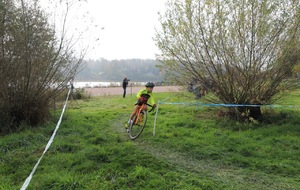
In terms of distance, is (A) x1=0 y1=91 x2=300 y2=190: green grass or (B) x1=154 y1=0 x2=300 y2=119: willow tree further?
(B) x1=154 y1=0 x2=300 y2=119: willow tree

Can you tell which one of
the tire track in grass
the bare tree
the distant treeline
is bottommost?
the tire track in grass

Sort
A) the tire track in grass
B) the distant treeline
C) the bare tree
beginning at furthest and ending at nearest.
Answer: the distant treeline, the bare tree, the tire track in grass

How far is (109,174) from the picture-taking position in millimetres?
4895

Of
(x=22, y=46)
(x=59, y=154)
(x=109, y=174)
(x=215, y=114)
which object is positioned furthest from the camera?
(x=215, y=114)

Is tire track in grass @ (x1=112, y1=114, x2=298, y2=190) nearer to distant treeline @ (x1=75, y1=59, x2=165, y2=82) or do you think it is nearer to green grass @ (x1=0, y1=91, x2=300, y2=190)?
green grass @ (x1=0, y1=91, x2=300, y2=190)

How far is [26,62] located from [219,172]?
615 cm

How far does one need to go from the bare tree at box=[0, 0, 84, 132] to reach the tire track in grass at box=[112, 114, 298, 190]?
382 centimetres

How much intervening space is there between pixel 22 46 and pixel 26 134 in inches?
102

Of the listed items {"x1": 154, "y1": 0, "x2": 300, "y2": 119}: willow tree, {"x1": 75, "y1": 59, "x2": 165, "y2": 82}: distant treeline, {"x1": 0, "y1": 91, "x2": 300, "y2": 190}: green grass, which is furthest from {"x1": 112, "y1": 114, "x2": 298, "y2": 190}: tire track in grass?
{"x1": 75, "y1": 59, "x2": 165, "y2": 82}: distant treeline

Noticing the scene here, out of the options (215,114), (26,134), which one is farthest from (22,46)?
(215,114)

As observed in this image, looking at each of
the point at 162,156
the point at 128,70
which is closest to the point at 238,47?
the point at 162,156

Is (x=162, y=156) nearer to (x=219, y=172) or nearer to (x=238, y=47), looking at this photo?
(x=219, y=172)

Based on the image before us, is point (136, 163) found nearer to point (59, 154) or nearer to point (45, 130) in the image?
point (59, 154)

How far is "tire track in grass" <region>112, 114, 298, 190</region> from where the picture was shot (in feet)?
15.3
